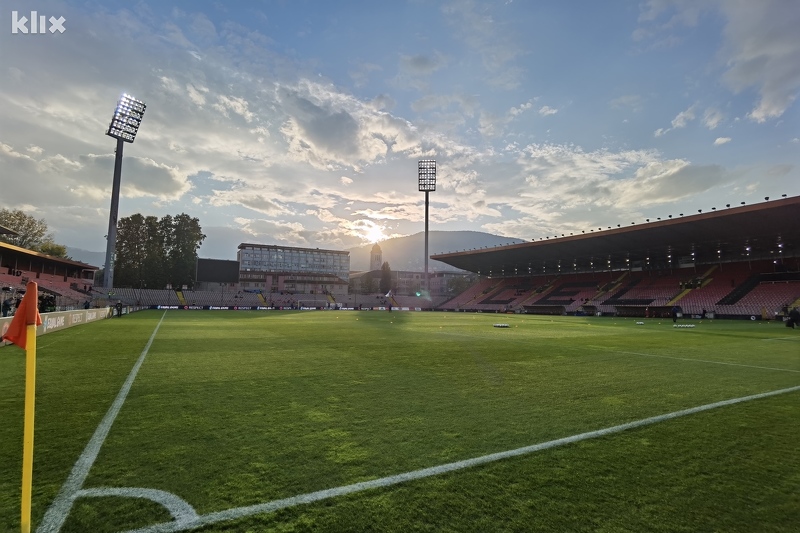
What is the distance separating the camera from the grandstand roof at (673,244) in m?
34.2

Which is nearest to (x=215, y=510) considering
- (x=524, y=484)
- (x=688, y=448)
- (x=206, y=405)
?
(x=524, y=484)

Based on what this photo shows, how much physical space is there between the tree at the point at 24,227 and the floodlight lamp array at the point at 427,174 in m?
67.5

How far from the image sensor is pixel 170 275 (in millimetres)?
75375

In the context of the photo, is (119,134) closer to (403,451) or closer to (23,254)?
(23,254)

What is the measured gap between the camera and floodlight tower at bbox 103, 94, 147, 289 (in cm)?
4697

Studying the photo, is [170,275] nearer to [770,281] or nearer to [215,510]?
[215,510]

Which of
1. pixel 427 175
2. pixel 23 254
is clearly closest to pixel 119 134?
pixel 23 254

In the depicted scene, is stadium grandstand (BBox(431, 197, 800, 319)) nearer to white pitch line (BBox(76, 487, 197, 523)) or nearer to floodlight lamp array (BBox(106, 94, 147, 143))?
white pitch line (BBox(76, 487, 197, 523))

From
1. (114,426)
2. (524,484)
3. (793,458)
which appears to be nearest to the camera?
(524,484)

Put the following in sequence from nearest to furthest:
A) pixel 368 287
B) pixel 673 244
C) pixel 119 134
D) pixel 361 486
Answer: pixel 361 486 → pixel 673 244 → pixel 119 134 → pixel 368 287

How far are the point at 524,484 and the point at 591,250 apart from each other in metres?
54.7

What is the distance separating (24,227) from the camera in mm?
65438

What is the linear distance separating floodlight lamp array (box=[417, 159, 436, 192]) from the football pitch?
69.0m

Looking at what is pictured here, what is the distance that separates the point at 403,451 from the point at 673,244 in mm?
51786
